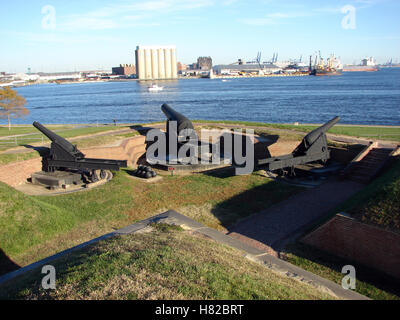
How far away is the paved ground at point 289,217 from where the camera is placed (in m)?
9.61

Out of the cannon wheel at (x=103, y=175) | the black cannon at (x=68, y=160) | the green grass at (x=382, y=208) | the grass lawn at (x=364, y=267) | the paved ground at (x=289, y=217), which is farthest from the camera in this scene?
the cannon wheel at (x=103, y=175)

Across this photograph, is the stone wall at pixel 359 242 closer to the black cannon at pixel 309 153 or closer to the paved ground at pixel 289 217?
the paved ground at pixel 289 217

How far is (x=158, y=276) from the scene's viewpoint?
525 centimetres

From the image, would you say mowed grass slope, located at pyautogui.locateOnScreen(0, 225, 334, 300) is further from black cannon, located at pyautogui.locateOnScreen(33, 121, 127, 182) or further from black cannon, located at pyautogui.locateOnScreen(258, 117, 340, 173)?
black cannon, located at pyautogui.locateOnScreen(258, 117, 340, 173)

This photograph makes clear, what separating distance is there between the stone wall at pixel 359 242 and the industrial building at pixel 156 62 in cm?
16633

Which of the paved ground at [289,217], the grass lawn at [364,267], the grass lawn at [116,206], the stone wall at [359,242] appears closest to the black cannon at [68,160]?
the grass lawn at [116,206]

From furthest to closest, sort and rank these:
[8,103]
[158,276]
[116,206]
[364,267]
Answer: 1. [8,103]
2. [116,206]
3. [364,267]
4. [158,276]

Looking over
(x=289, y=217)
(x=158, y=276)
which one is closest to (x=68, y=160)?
(x=289, y=217)

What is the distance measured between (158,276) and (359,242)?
211 inches

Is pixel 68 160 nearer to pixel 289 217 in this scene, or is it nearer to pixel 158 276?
pixel 289 217

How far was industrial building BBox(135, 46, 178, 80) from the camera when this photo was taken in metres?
166

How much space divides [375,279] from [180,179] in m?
9.32

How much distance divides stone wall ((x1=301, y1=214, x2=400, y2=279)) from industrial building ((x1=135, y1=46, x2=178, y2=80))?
16633cm

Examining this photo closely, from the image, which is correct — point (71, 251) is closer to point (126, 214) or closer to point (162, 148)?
point (126, 214)
